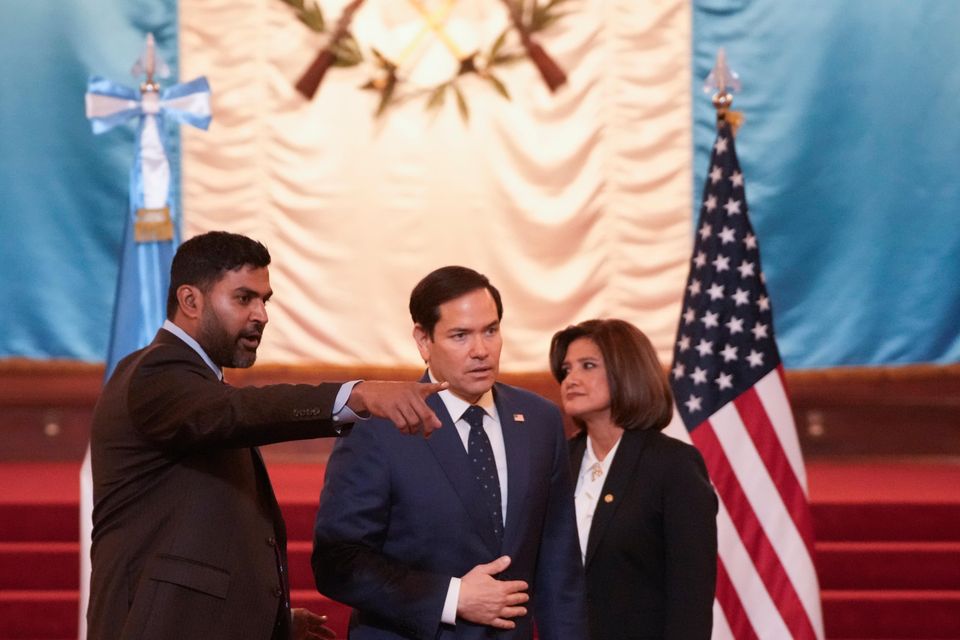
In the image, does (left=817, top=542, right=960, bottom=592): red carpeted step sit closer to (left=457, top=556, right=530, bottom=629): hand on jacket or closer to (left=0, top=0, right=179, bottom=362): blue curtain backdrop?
(left=457, top=556, right=530, bottom=629): hand on jacket

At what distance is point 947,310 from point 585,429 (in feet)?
14.8

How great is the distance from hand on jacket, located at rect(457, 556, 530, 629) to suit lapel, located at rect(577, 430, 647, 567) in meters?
0.79

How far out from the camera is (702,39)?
7.77m

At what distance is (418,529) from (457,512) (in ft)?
0.30

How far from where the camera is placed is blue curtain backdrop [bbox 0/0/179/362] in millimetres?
7625

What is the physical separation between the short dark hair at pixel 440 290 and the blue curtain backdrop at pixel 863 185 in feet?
16.3

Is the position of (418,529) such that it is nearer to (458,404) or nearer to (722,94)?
(458,404)

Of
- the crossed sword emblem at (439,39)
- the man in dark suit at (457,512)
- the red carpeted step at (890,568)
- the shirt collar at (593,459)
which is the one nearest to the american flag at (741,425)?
the shirt collar at (593,459)

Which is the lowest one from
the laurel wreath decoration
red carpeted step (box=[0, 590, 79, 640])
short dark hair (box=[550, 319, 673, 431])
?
red carpeted step (box=[0, 590, 79, 640])

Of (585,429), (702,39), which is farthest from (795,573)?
(702,39)

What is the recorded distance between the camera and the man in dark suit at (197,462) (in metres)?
2.38

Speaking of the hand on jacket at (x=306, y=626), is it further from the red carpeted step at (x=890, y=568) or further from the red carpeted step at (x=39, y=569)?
the red carpeted step at (x=890, y=568)

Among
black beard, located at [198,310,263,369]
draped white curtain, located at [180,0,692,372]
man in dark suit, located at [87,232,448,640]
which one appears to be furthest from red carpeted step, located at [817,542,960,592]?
black beard, located at [198,310,263,369]

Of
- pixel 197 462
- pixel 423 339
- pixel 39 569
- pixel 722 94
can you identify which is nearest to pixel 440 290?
pixel 423 339
